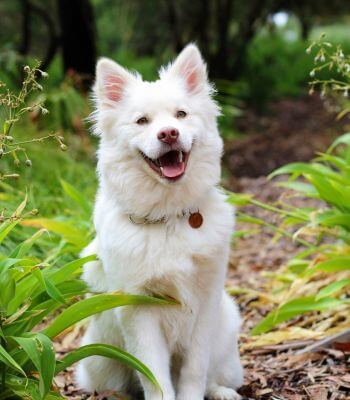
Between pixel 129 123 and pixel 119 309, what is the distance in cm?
80

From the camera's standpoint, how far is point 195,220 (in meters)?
2.75

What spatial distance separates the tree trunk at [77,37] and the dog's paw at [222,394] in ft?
24.7

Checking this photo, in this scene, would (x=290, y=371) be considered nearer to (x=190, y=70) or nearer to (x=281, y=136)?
(x=190, y=70)

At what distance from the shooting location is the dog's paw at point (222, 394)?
9.76 ft

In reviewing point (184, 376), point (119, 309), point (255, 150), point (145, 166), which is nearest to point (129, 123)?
point (145, 166)

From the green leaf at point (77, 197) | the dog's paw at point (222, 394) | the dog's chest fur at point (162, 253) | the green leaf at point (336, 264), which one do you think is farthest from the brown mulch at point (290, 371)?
the green leaf at point (77, 197)

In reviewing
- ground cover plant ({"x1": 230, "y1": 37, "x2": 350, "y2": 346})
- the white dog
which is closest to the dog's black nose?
the white dog

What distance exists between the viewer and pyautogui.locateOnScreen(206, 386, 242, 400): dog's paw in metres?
2.97

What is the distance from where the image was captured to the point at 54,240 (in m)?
4.43

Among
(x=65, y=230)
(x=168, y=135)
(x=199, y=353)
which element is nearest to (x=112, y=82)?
(x=168, y=135)

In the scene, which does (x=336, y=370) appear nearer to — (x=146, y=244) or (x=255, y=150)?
(x=146, y=244)

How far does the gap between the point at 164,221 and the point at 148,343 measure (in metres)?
0.52

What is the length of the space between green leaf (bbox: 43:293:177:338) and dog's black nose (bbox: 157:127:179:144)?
2.09ft

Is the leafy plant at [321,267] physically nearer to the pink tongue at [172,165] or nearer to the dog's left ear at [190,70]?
the dog's left ear at [190,70]
